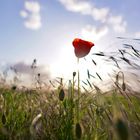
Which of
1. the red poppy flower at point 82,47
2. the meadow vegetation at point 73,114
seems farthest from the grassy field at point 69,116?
the red poppy flower at point 82,47

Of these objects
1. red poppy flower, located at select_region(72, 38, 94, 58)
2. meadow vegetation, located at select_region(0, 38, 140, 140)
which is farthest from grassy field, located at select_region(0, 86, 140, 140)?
red poppy flower, located at select_region(72, 38, 94, 58)

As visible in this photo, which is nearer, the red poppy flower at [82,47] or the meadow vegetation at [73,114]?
the meadow vegetation at [73,114]

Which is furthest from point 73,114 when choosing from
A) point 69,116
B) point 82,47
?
point 82,47

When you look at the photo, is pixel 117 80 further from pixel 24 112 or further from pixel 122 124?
pixel 122 124

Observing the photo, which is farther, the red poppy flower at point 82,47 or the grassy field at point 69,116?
the red poppy flower at point 82,47

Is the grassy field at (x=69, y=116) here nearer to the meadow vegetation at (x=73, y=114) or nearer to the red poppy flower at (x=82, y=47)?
the meadow vegetation at (x=73, y=114)

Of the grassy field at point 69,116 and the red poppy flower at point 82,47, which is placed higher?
the red poppy flower at point 82,47

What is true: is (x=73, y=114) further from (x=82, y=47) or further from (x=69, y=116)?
(x=82, y=47)

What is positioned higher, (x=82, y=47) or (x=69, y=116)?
(x=82, y=47)
